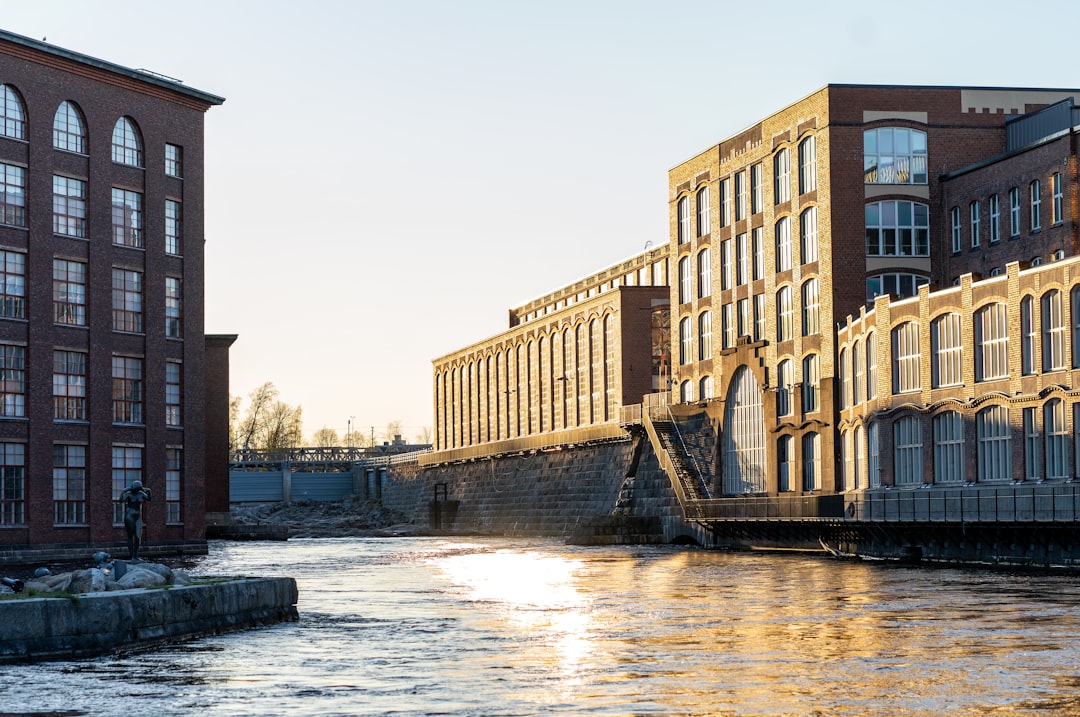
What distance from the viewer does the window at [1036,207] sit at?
225 feet

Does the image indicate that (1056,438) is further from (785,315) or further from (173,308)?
(173,308)

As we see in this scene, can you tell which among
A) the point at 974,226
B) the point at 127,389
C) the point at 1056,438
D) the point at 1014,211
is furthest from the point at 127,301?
the point at 1056,438

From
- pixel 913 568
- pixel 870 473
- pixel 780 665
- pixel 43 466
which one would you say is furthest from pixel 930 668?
pixel 43 466

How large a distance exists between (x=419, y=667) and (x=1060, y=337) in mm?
39653

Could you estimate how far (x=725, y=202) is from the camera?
288 ft

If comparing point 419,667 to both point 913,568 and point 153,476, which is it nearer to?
point 913,568

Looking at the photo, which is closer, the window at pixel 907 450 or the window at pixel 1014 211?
the window at pixel 907 450

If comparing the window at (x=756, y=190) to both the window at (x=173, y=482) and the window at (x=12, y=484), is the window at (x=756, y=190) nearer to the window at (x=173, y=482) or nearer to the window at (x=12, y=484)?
the window at (x=173, y=482)

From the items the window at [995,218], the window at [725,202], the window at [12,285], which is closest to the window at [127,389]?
the window at [12,285]

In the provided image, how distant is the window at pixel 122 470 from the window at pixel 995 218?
38957 millimetres

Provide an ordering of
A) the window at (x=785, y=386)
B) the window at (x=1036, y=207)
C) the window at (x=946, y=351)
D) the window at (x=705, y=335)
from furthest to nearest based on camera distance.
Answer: the window at (x=705, y=335)
the window at (x=785, y=386)
the window at (x=1036, y=207)
the window at (x=946, y=351)

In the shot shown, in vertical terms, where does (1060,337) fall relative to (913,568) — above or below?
above

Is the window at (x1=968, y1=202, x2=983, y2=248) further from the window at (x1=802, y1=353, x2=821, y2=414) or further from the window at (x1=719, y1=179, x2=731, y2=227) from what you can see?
the window at (x1=719, y1=179, x2=731, y2=227)

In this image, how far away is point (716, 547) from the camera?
7931 cm
